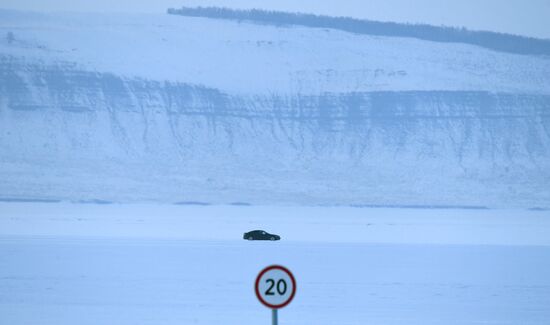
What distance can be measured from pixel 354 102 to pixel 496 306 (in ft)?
255

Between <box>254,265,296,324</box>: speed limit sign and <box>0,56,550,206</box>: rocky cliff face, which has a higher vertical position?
<box>0,56,550,206</box>: rocky cliff face

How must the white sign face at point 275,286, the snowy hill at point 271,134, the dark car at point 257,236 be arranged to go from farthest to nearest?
the snowy hill at point 271,134 → the dark car at point 257,236 → the white sign face at point 275,286

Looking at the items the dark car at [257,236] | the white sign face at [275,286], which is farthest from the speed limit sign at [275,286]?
the dark car at [257,236]

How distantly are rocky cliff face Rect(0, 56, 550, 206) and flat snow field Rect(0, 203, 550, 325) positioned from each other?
58336 mm

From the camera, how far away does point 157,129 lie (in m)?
93.9

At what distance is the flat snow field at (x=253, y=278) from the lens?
551 inches

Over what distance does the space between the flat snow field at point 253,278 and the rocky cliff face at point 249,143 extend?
58336 mm

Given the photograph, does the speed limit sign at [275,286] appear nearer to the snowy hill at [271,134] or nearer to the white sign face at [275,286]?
the white sign face at [275,286]

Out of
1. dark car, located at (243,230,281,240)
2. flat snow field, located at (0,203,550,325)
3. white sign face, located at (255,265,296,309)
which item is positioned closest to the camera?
white sign face, located at (255,265,296,309)

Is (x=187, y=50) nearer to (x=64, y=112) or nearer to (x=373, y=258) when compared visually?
(x=64, y=112)

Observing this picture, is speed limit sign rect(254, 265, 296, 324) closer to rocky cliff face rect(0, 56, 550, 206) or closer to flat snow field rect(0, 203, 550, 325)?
flat snow field rect(0, 203, 550, 325)

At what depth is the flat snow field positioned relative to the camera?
14.0 m

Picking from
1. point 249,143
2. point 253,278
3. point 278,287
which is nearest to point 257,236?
point 253,278

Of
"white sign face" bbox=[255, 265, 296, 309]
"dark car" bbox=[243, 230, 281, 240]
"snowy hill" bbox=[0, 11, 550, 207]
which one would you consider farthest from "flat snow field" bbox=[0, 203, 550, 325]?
"snowy hill" bbox=[0, 11, 550, 207]
